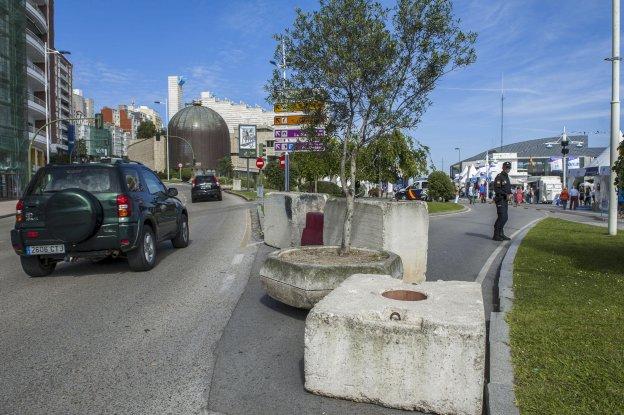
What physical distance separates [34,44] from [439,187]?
119 ft

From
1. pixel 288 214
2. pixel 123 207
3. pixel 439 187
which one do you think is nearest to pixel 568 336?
pixel 123 207

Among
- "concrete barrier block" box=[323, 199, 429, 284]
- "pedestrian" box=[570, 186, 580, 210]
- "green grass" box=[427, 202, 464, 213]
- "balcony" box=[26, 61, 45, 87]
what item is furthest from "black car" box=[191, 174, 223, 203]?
"concrete barrier block" box=[323, 199, 429, 284]

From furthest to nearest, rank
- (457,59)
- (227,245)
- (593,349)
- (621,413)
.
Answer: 1. (227,245)
2. (457,59)
3. (593,349)
4. (621,413)

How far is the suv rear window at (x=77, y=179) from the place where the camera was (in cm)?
805

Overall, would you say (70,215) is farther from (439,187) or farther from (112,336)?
(439,187)

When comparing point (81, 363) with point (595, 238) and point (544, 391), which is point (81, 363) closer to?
point (544, 391)

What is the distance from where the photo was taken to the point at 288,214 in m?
11.4

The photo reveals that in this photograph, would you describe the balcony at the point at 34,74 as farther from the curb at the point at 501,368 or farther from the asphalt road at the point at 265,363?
the curb at the point at 501,368

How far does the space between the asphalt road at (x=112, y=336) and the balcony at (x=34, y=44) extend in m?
42.2

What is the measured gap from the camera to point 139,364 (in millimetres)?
4273

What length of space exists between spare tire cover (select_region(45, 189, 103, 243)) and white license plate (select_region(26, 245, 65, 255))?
0.67ft

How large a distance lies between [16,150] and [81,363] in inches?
1683

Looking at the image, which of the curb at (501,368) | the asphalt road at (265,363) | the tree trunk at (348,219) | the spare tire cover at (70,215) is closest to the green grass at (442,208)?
the asphalt road at (265,363)

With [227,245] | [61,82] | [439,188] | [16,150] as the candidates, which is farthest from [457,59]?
[61,82]
